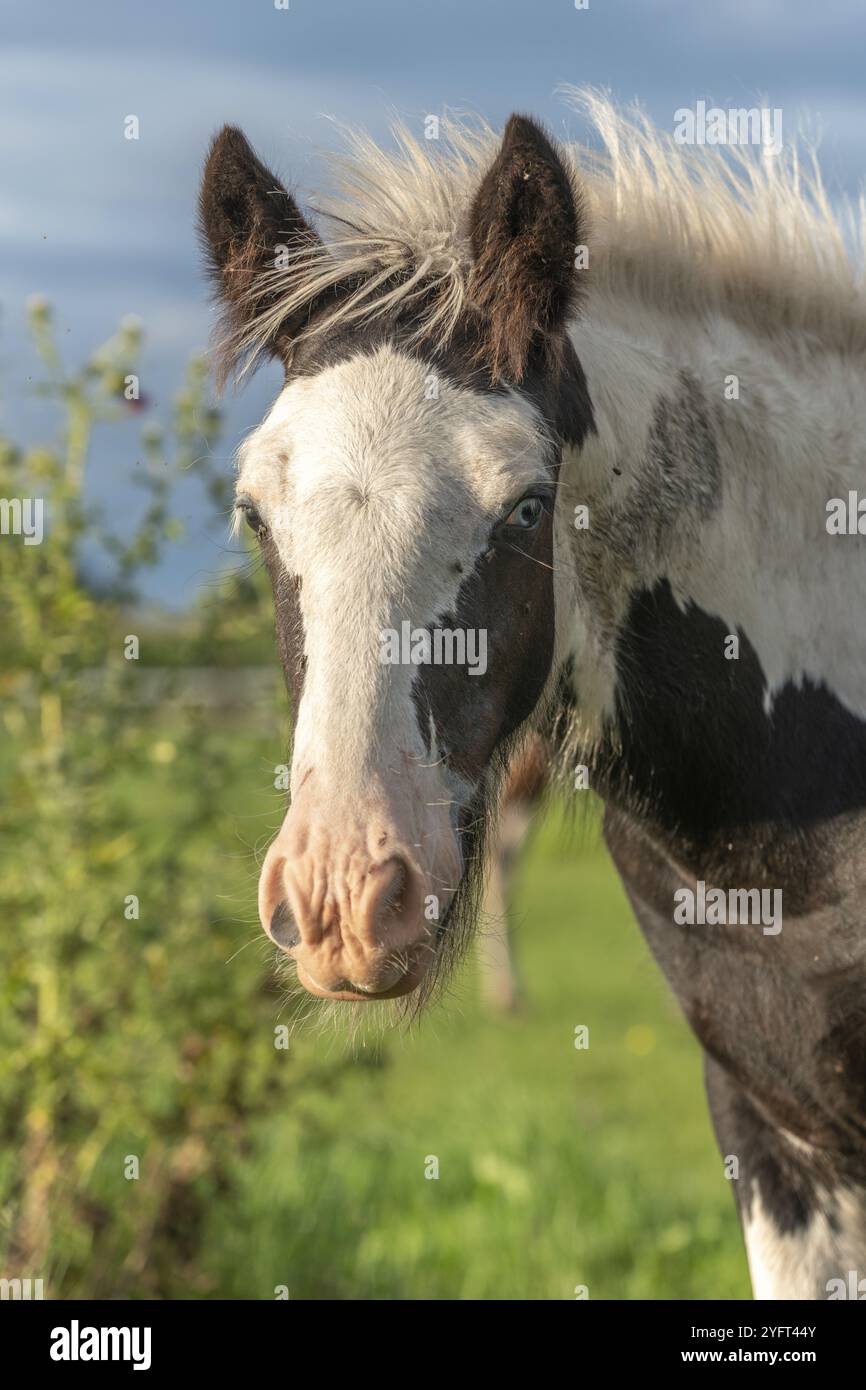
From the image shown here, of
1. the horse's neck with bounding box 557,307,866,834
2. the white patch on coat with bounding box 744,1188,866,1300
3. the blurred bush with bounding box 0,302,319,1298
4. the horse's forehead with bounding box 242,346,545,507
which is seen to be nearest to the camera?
the horse's forehead with bounding box 242,346,545,507

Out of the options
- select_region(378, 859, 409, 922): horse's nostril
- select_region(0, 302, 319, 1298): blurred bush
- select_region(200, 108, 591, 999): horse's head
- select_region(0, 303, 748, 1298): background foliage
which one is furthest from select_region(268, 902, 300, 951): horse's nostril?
select_region(0, 302, 319, 1298): blurred bush

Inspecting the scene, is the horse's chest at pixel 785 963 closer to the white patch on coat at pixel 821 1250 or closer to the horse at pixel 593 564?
the horse at pixel 593 564

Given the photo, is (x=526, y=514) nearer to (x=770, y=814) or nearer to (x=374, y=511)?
(x=374, y=511)

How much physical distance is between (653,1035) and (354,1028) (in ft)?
25.7

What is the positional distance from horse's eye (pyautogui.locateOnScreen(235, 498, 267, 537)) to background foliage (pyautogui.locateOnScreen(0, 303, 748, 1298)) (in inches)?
53.9

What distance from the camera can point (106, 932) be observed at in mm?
4547

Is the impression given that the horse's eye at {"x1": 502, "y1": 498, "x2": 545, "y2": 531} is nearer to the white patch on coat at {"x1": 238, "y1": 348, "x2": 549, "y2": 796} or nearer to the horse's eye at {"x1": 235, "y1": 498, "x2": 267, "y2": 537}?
the white patch on coat at {"x1": 238, "y1": 348, "x2": 549, "y2": 796}

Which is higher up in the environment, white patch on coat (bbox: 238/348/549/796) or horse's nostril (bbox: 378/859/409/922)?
white patch on coat (bbox: 238/348/549/796)

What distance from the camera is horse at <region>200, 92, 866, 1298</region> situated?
7.97ft

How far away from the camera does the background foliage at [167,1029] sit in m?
4.51

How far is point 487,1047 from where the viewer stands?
1001 cm

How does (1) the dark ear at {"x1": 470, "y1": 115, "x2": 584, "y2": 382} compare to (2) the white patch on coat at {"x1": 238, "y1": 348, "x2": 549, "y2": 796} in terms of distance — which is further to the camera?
(1) the dark ear at {"x1": 470, "y1": 115, "x2": 584, "y2": 382}
